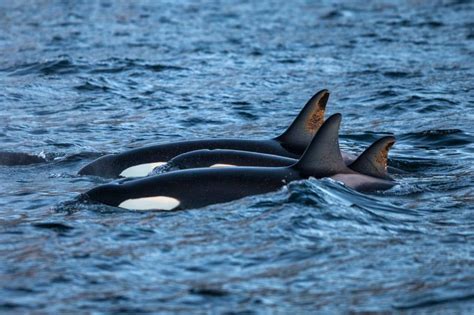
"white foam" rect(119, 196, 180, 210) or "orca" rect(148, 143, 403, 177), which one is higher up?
"orca" rect(148, 143, 403, 177)

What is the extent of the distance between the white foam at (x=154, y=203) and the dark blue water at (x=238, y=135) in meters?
0.11

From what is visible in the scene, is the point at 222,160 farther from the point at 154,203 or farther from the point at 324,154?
the point at 154,203

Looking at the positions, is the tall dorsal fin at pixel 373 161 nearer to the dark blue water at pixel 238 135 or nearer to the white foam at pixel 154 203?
the dark blue water at pixel 238 135

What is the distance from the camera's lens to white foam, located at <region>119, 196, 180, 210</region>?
33.1 feet

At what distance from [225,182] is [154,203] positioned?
672 millimetres

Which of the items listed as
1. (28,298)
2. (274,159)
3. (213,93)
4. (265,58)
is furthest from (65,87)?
(28,298)

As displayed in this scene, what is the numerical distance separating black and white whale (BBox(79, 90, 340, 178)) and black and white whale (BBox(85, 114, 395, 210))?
1.50m

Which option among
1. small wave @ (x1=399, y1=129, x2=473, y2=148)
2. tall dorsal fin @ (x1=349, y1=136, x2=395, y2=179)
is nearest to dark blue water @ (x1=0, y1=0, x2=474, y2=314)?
small wave @ (x1=399, y1=129, x2=473, y2=148)

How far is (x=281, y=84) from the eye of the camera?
20000mm

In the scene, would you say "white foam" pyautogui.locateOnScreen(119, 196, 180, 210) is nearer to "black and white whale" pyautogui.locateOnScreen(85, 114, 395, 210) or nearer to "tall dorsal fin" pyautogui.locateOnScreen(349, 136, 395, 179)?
"black and white whale" pyautogui.locateOnScreen(85, 114, 395, 210)

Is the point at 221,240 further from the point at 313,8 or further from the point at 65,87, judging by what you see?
the point at 313,8

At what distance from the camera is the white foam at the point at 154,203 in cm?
1008

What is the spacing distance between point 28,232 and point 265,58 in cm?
1350

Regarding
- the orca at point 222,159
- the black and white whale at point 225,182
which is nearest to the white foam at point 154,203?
the black and white whale at point 225,182
